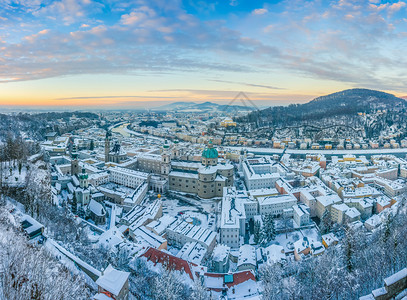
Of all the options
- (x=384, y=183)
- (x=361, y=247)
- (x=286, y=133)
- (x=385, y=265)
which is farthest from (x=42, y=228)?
(x=286, y=133)

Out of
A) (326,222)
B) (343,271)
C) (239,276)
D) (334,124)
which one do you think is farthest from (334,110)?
(239,276)

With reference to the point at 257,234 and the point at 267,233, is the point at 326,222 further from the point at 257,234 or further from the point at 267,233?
the point at 257,234

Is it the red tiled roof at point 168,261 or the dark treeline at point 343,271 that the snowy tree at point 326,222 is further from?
the red tiled roof at point 168,261

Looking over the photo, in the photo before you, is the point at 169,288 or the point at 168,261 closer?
the point at 169,288

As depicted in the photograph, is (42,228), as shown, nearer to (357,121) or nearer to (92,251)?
(92,251)

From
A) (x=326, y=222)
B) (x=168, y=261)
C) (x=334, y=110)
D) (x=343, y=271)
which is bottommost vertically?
(x=326, y=222)
